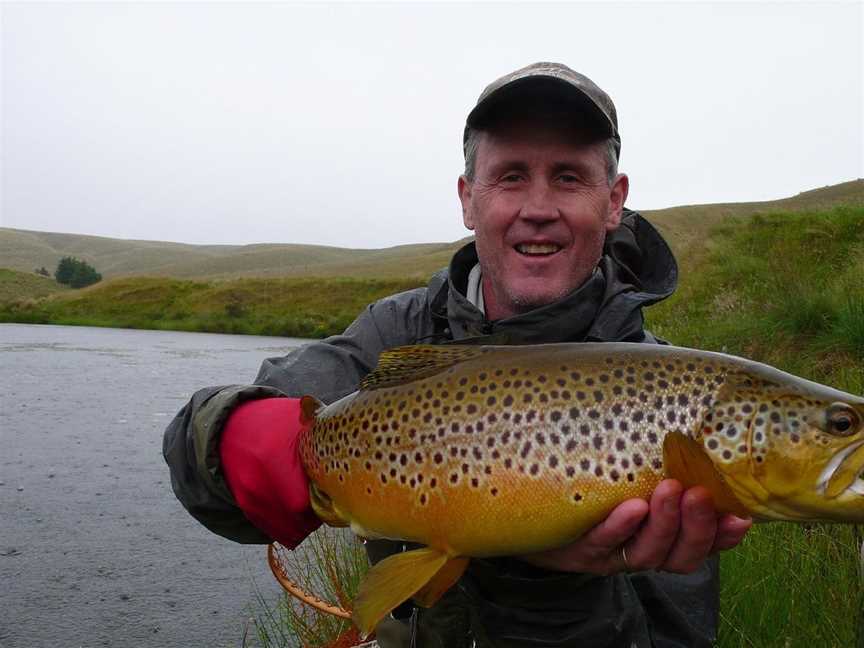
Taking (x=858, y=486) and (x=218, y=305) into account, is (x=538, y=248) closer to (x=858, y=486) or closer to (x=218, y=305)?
(x=858, y=486)

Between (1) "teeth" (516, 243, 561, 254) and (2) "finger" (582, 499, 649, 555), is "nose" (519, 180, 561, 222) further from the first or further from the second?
(2) "finger" (582, 499, 649, 555)

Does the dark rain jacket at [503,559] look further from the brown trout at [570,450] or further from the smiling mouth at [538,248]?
the brown trout at [570,450]

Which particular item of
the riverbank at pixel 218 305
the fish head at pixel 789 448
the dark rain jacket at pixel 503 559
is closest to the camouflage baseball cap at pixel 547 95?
the dark rain jacket at pixel 503 559

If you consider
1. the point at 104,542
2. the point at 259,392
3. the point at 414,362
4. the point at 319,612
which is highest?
the point at 414,362

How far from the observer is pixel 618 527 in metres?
1.89

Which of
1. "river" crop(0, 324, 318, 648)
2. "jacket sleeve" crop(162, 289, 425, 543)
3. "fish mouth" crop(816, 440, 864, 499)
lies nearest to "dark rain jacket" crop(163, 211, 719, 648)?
"jacket sleeve" crop(162, 289, 425, 543)

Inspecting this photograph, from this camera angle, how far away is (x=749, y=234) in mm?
13320

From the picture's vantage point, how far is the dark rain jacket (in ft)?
7.55

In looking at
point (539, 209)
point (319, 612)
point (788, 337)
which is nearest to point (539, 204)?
point (539, 209)

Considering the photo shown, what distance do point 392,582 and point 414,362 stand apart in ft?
2.01

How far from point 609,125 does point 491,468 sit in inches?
55.7

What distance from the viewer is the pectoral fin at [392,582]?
6.58ft

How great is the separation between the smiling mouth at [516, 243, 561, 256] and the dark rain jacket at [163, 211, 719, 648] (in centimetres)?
18

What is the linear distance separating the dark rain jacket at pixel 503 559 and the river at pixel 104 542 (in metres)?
2.88
